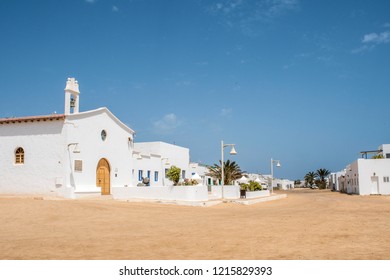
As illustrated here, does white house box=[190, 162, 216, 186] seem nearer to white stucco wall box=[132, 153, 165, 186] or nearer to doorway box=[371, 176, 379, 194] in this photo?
white stucco wall box=[132, 153, 165, 186]

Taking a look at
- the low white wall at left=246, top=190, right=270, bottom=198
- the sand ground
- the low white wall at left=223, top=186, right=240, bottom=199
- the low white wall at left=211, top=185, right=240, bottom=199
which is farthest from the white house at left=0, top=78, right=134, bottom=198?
the low white wall at left=246, top=190, right=270, bottom=198

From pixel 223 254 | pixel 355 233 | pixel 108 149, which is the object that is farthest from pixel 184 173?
pixel 223 254

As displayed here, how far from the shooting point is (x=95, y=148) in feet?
85.0

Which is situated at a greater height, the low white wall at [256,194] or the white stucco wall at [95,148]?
the white stucco wall at [95,148]

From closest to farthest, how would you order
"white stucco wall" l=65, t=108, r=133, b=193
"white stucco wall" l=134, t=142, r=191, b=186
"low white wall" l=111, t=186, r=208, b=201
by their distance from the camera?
"white stucco wall" l=65, t=108, r=133, b=193 → "low white wall" l=111, t=186, r=208, b=201 → "white stucco wall" l=134, t=142, r=191, b=186

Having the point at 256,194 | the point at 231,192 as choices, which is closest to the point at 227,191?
the point at 231,192

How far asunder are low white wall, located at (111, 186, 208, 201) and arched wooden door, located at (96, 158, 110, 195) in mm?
767

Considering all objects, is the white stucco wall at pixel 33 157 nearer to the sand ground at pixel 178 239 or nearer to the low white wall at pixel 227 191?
the sand ground at pixel 178 239

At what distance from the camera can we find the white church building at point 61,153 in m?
23.2

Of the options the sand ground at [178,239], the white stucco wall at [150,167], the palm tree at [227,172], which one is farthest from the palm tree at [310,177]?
the sand ground at [178,239]

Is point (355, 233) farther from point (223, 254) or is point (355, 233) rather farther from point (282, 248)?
point (223, 254)

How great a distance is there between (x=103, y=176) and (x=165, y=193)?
5.21 meters

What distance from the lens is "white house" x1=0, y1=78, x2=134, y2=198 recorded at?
76.1 ft
